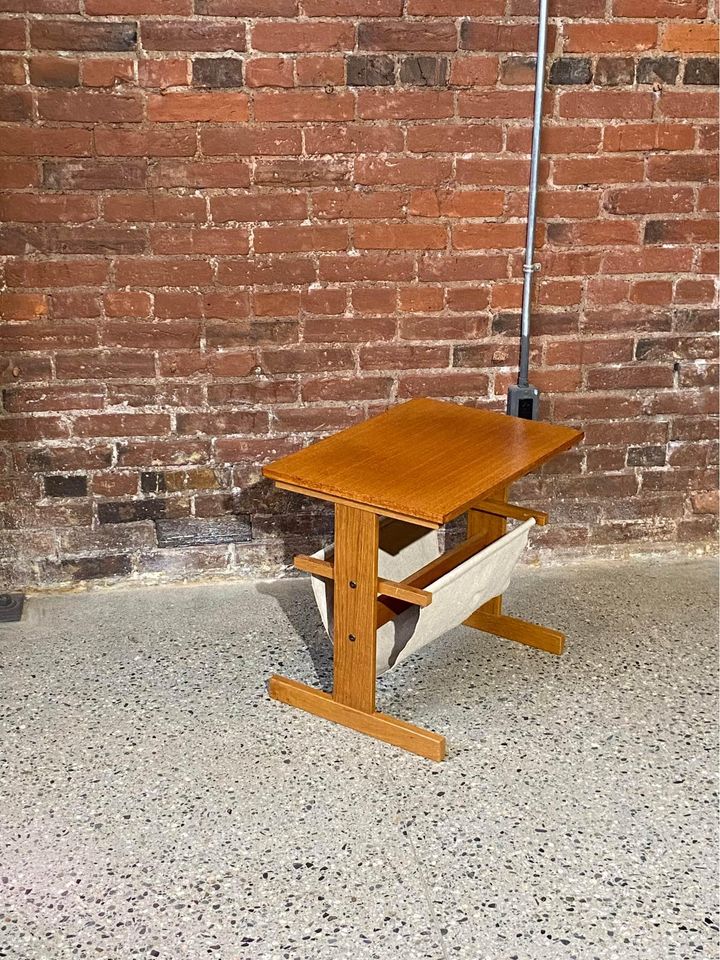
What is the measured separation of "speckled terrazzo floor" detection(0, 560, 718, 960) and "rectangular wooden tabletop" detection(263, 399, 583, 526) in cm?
56

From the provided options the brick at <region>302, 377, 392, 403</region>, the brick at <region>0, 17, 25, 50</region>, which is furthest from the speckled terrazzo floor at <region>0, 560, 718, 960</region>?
the brick at <region>0, 17, 25, 50</region>

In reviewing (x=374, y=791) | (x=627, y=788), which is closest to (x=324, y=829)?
(x=374, y=791)

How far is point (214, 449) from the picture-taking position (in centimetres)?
288

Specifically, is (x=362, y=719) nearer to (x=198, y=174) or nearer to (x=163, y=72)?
(x=198, y=174)

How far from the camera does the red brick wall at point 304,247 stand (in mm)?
2570

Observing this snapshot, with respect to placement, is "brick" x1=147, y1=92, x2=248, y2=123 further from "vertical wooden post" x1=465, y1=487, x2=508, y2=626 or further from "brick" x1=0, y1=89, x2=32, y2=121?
"vertical wooden post" x1=465, y1=487, x2=508, y2=626

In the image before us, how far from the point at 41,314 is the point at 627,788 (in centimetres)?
181

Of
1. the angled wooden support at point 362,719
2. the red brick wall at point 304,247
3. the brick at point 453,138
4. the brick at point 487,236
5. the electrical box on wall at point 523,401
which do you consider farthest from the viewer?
the electrical box on wall at point 523,401

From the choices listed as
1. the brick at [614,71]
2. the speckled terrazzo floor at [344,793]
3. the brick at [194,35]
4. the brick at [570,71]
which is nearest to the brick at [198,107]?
the brick at [194,35]

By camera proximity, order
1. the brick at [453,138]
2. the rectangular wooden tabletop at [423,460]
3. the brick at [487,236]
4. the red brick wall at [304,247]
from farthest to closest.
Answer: the brick at [487,236], the brick at [453,138], the red brick wall at [304,247], the rectangular wooden tabletop at [423,460]

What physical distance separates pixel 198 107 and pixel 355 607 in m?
1.30

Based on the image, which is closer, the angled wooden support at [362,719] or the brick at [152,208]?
the angled wooden support at [362,719]

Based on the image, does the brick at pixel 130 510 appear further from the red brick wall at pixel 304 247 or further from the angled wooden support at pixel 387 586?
the angled wooden support at pixel 387 586

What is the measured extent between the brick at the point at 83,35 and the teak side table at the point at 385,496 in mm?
1085
